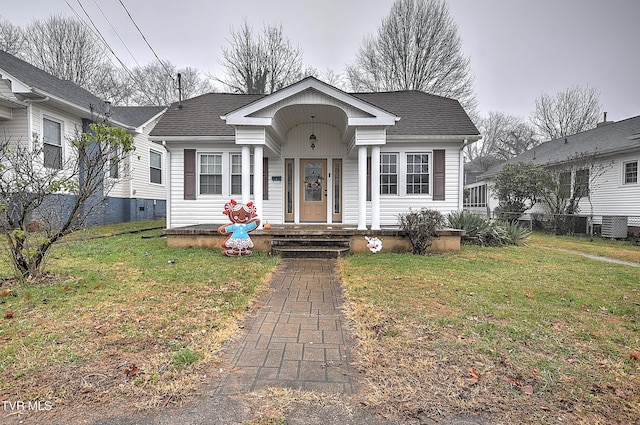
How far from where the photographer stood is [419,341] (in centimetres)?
290

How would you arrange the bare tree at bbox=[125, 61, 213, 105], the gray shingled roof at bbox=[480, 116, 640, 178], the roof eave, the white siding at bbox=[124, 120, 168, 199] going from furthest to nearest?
1. the bare tree at bbox=[125, 61, 213, 105]
2. the white siding at bbox=[124, 120, 168, 199]
3. the gray shingled roof at bbox=[480, 116, 640, 178]
4. the roof eave

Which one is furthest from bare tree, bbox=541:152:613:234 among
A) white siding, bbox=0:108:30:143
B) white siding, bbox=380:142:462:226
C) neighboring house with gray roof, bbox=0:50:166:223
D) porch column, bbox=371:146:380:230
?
white siding, bbox=0:108:30:143

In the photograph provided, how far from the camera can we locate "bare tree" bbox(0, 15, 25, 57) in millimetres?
20109

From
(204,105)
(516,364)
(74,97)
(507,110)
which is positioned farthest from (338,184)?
(507,110)

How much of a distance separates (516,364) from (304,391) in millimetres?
1670

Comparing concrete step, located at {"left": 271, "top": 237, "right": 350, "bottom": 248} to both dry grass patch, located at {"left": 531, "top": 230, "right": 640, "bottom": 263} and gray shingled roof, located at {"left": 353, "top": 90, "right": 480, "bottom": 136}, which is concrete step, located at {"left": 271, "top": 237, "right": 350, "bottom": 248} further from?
dry grass patch, located at {"left": 531, "top": 230, "right": 640, "bottom": 263}

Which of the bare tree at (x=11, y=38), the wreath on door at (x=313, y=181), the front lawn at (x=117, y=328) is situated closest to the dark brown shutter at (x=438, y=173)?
the wreath on door at (x=313, y=181)

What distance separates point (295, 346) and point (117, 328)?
5.74ft

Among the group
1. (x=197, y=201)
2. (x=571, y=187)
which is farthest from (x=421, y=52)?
(x=197, y=201)

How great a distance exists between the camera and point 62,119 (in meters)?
11.3

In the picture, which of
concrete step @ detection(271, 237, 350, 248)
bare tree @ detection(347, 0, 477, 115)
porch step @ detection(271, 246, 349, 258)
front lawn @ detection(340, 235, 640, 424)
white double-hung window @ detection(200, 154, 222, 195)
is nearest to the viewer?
front lawn @ detection(340, 235, 640, 424)

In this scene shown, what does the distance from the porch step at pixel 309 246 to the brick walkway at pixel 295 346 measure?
243 centimetres

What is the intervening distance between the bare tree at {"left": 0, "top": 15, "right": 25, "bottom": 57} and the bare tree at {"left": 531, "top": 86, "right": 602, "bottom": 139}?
130 ft

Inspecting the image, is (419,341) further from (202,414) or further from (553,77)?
(553,77)
